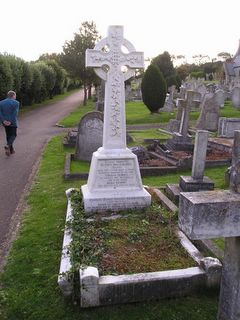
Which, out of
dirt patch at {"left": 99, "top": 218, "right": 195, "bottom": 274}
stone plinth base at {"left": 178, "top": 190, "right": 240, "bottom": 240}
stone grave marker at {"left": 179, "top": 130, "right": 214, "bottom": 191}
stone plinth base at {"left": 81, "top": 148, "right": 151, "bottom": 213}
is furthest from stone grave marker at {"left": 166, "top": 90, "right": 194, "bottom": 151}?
stone plinth base at {"left": 178, "top": 190, "right": 240, "bottom": 240}

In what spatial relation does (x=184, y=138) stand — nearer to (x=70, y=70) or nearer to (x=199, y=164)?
(x=199, y=164)

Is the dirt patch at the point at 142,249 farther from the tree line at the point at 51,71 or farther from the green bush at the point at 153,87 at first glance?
the tree line at the point at 51,71

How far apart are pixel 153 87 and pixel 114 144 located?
1672 centimetres

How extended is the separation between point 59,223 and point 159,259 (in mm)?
2324

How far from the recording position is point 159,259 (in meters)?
4.87

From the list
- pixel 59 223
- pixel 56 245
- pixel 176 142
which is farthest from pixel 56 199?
pixel 176 142

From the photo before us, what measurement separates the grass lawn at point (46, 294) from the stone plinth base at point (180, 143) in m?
6.52

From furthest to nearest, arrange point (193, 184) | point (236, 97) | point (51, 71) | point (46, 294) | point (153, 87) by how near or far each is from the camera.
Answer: point (51, 71) → point (236, 97) → point (153, 87) → point (193, 184) → point (46, 294)

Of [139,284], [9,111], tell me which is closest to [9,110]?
[9,111]

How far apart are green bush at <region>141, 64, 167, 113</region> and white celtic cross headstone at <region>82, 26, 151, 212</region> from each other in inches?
643

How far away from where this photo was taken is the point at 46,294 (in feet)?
14.6

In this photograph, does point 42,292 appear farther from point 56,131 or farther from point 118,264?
point 56,131

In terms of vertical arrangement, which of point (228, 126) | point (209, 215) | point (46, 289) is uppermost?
point (209, 215)

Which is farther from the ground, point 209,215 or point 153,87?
point 209,215
